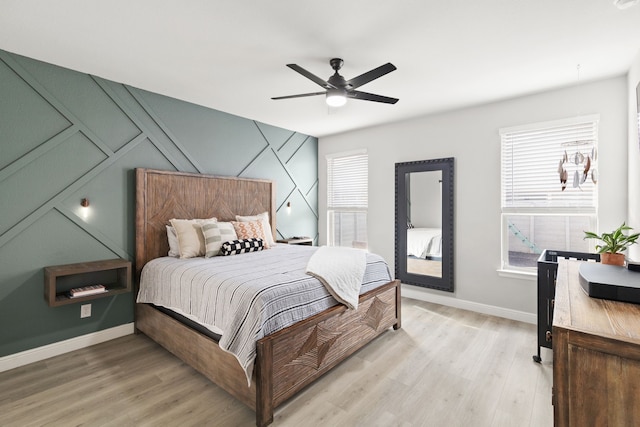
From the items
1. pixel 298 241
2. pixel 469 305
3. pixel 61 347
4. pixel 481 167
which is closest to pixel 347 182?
pixel 298 241

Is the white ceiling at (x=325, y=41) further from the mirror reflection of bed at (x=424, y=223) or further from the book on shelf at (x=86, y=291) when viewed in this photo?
the book on shelf at (x=86, y=291)

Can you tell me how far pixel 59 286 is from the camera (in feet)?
9.09

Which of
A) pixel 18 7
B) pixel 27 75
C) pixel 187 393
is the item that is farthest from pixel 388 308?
pixel 27 75

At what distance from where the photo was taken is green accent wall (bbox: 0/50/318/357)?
257cm

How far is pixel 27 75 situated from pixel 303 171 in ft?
11.7

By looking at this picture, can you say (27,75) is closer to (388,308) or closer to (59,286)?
(59,286)

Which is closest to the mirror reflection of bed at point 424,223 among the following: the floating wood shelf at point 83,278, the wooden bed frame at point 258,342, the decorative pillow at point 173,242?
the wooden bed frame at point 258,342

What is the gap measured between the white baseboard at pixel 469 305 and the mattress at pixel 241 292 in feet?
4.69

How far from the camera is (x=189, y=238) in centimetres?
324

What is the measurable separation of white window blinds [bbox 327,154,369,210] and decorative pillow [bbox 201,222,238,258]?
237 centimetres

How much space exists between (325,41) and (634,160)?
9.40 ft

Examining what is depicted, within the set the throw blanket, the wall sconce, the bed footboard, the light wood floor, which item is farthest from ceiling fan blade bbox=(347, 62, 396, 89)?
the wall sconce

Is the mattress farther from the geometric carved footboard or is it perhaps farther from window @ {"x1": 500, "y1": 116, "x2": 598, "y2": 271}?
window @ {"x1": 500, "y1": 116, "x2": 598, "y2": 271}

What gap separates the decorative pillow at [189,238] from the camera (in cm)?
319
